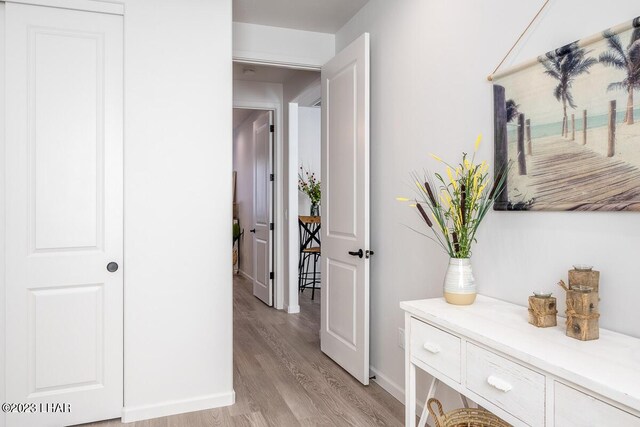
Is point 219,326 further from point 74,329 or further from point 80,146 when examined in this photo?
point 80,146

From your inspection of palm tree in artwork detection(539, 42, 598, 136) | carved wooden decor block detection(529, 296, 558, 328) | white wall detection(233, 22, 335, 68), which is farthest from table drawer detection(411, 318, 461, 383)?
white wall detection(233, 22, 335, 68)

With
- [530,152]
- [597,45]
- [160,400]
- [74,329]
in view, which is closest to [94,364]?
[74,329]

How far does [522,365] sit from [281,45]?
2972 mm

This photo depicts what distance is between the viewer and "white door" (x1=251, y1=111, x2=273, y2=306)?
5.10m

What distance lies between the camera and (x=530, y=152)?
5.63ft

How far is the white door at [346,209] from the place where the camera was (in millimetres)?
2840

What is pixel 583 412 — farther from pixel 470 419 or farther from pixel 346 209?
pixel 346 209

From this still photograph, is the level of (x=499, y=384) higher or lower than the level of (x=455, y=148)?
lower

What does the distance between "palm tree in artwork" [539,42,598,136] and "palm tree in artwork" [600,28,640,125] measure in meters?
0.07

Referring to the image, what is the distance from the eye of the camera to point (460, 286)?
1.75 metres

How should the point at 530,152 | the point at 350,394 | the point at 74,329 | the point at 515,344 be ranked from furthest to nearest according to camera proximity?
1. the point at 350,394
2. the point at 74,329
3. the point at 530,152
4. the point at 515,344

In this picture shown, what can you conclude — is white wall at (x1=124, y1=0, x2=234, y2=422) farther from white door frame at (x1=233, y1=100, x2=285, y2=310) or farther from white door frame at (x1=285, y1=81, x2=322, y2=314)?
white door frame at (x1=233, y1=100, x2=285, y2=310)

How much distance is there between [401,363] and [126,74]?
2.30 m

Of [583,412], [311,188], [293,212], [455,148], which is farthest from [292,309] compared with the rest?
[583,412]
